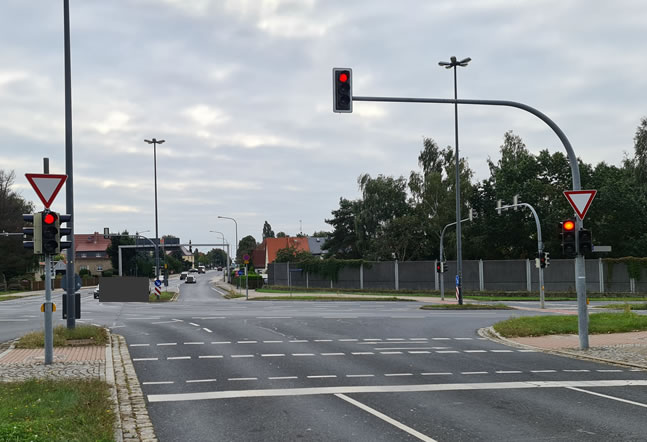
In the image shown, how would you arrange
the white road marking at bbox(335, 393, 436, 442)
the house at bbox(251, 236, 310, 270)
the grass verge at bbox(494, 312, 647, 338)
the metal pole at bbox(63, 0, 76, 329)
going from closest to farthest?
1. the white road marking at bbox(335, 393, 436, 442)
2. the metal pole at bbox(63, 0, 76, 329)
3. the grass verge at bbox(494, 312, 647, 338)
4. the house at bbox(251, 236, 310, 270)

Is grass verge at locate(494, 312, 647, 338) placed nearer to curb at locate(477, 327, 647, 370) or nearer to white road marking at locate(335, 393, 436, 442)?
curb at locate(477, 327, 647, 370)

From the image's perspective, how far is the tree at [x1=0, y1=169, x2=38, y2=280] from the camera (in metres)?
76.4

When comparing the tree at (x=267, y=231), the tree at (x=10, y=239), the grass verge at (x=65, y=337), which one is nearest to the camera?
the grass verge at (x=65, y=337)

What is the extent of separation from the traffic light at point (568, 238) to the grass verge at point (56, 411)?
11103mm

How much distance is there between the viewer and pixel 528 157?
62.5 metres

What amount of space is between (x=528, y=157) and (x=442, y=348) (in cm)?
4938

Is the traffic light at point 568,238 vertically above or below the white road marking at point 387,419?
above

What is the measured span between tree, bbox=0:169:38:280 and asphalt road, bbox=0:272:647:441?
6437cm

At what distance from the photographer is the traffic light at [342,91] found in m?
14.2

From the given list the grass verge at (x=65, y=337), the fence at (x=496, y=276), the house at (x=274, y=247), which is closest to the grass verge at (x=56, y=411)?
the grass verge at (x=65, y=337)

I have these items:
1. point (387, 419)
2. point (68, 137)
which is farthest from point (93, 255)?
point (387, 419)

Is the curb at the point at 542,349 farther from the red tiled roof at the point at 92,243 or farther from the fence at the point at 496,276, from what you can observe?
the red tiled roof at the point at 92,243

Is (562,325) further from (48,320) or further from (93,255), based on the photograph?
(93,255)

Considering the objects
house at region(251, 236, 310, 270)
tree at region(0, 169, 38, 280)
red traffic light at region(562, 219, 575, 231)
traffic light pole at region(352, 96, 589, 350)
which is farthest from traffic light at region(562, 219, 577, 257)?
house at region(251, 236, 310, 270)
